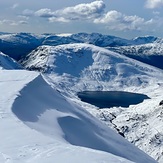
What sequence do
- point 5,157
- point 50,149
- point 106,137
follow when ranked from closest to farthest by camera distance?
point 5,157, point 50,149, point 106,137

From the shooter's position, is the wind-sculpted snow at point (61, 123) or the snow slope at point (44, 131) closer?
the snow slope at point (44, 131)

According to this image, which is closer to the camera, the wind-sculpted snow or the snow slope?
the snow slope

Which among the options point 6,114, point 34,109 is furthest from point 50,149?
point 34,109

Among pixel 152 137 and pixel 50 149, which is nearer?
pixel 50 149

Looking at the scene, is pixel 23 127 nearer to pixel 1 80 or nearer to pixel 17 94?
pixel 17 94

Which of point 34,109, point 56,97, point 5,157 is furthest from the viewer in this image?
point 56,97

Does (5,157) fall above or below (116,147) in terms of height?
above
